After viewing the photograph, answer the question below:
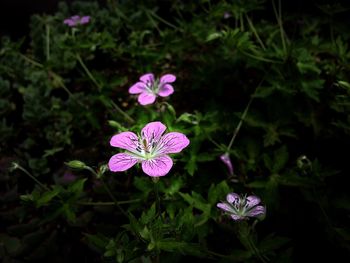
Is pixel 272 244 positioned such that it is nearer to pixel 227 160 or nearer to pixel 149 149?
pixel 227 160

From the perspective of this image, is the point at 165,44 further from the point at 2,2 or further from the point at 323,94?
the point at 2,2

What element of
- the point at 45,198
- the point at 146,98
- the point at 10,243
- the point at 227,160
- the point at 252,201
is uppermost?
the point at 146,98

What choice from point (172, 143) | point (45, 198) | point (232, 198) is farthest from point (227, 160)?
point (45, 198)

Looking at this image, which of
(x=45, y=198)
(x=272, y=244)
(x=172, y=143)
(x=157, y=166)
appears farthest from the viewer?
(x=45, y=198)

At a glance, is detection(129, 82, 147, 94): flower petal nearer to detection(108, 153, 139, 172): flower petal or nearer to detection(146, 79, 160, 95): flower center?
detection(146, 79, 160, 95): flower center

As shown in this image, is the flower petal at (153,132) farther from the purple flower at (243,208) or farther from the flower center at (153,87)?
the flower center at (153,87)

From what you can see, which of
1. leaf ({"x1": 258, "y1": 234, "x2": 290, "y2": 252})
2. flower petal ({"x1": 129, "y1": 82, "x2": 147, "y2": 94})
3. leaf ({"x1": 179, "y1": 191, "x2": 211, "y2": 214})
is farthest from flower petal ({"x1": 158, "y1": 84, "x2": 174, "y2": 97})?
leaf ({"x1": 258, "y1": 234, "x2": 290, "y2": 252})

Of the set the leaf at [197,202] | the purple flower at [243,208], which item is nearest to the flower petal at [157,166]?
the purple flower at [243,208]
